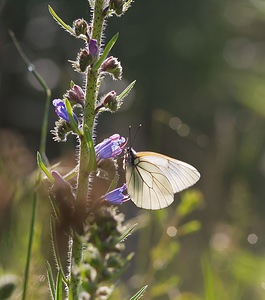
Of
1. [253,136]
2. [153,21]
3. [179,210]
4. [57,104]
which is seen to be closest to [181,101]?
[153,21]

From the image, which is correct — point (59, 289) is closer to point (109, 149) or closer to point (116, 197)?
point (116, 197)

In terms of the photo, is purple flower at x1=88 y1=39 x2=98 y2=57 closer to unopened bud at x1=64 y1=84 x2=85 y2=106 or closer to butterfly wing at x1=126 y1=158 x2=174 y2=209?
unopened bud at x1=64 y1=84 x2=85 y2=106

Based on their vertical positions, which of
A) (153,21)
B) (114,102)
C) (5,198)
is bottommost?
(153,21)

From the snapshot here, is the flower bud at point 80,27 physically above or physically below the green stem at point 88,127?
above

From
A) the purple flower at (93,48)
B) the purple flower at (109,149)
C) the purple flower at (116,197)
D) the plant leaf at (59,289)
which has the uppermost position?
the purple flower at (93,48)

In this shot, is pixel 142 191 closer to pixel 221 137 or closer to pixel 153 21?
pixel 221 137

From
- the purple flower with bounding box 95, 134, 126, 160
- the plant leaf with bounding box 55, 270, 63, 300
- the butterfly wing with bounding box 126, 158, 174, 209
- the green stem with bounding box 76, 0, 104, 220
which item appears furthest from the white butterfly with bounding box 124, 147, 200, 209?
the plant leaf with bounding box 55, 270, 63, 300

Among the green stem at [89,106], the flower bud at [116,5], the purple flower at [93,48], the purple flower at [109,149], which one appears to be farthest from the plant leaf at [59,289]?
the flower bud at [116,5]

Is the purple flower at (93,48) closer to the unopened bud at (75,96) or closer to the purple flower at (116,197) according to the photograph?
the unopened bud at (75,96)
